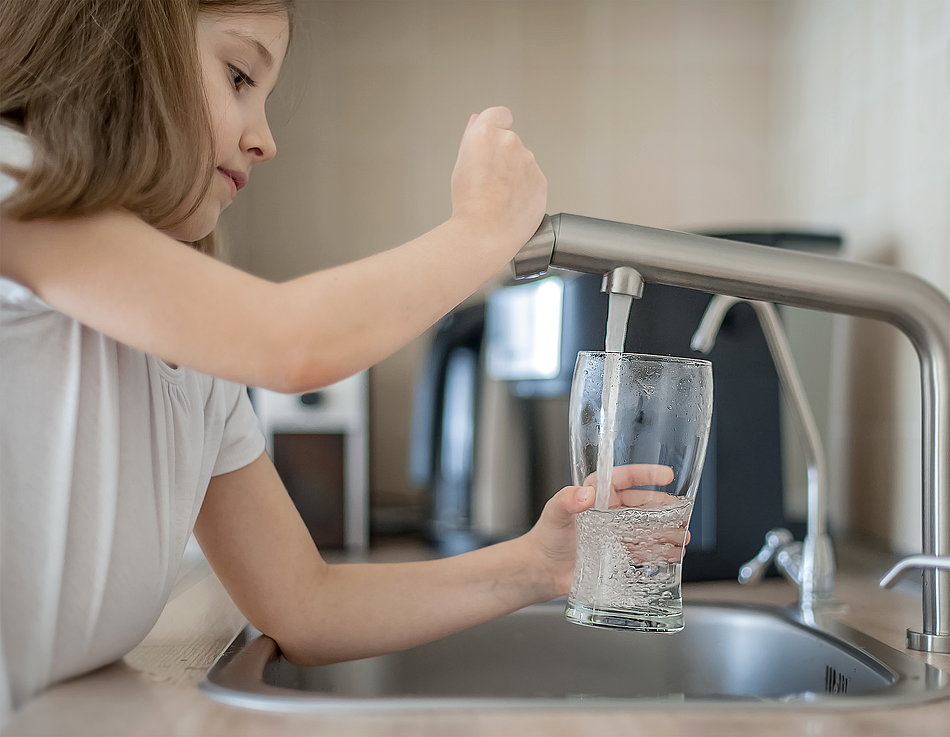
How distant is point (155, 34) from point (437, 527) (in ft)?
2.90

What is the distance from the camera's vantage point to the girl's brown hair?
0.57 m

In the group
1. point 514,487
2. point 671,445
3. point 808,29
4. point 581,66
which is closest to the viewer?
point 671,445

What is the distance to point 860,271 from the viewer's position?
2.25 feet

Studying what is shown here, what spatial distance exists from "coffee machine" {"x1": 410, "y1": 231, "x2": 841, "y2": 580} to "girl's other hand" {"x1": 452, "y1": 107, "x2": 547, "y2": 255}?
1.21ft

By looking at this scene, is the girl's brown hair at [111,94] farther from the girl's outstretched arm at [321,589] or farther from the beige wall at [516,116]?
the beige wall at [516,116]

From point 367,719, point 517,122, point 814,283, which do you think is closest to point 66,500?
point 367,719

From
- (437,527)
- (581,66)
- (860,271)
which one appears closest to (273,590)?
(860,271)

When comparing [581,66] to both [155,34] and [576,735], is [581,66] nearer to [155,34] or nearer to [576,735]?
[155,34]

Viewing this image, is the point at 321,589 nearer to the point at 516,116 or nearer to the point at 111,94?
the point at 111,94

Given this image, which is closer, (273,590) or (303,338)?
(303,338)

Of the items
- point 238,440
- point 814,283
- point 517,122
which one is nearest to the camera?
point 814,283

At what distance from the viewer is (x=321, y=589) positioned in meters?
0.80

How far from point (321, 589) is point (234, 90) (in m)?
0.39

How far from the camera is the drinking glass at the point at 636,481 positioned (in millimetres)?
613
